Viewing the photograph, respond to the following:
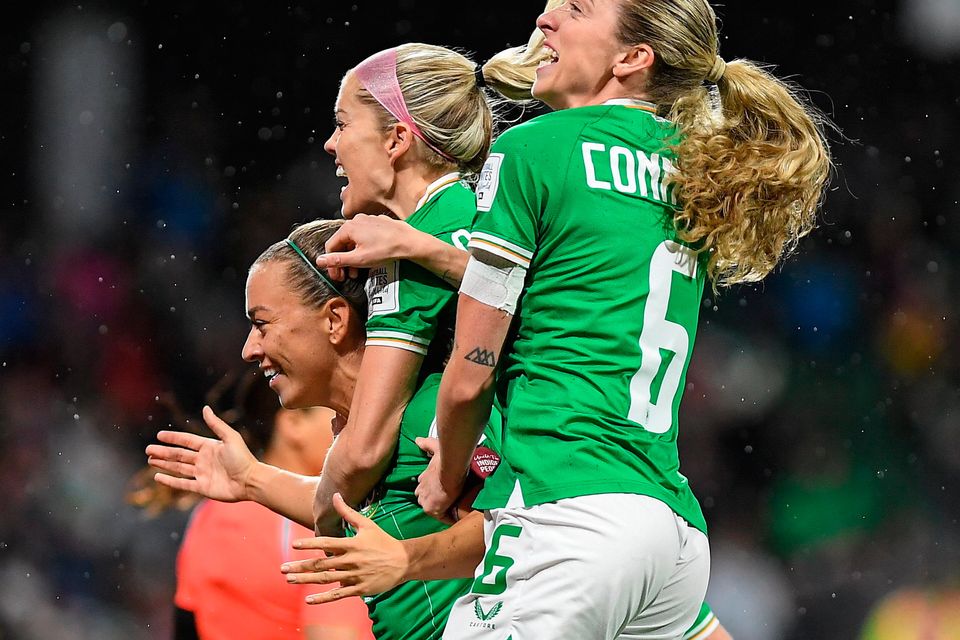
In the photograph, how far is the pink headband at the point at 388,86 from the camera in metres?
Answer: 2.42

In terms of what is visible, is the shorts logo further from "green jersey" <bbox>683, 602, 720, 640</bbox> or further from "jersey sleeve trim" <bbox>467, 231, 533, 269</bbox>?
"green jersey" <bbox>683, 602, 720, 640</bbox>

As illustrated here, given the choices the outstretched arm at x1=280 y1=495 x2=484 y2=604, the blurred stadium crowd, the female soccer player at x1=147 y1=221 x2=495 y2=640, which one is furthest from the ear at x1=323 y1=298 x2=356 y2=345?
the blurred stadium crowd

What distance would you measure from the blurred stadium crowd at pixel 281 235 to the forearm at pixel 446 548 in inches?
141

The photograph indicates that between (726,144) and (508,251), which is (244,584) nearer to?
(508,251)

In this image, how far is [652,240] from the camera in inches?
75.0

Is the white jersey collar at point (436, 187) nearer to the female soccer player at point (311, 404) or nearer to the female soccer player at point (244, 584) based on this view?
the female soccer player at point (311, 404)

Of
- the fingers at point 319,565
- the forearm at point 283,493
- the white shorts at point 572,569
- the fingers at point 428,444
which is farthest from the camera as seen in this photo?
the forearm at point 283,493

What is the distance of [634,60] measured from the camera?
6.62 feet

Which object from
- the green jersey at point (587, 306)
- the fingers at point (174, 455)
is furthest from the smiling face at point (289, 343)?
the green jersey at point (587, 306)

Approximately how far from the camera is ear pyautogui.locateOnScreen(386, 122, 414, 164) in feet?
7.92

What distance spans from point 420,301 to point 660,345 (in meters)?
0.49

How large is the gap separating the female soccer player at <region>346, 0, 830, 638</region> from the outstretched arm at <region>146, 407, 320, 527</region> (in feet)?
1.93

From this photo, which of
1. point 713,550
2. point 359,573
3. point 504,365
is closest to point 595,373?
point 504,365

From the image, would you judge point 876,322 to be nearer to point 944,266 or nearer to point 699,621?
point 944,266
